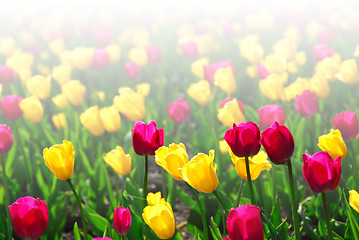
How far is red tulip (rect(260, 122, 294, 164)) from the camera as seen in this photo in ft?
4.53

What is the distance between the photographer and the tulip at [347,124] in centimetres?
199

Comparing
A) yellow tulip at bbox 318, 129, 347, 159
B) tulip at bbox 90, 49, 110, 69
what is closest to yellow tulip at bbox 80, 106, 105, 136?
yellow tulip at bbox 318, 129, 347, 159

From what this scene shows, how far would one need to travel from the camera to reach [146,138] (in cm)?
164

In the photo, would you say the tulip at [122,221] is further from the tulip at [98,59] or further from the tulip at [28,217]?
the tulip at [98,59]

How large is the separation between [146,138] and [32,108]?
54.3 inches

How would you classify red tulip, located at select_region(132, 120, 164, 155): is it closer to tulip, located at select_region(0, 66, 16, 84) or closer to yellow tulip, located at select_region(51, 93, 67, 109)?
yellow tulip, located at select_region(51, 93, 67, 109)

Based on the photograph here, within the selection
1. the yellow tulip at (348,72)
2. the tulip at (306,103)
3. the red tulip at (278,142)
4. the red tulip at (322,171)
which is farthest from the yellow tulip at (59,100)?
the red tulip at (322,171)

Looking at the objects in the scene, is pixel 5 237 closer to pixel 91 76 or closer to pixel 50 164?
pixel 50 164

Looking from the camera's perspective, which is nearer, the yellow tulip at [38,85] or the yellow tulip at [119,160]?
the yellow tulip at [119,160]

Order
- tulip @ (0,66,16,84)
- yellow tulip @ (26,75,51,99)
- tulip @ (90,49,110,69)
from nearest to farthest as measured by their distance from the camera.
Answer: yellow tulip @ (26,75,51,99) → tulip @ (0,66,16,84) → tulip @ (90,49,110,69)

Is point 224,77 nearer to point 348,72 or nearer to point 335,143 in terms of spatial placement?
point 348,72

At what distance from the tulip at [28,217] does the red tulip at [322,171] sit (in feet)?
2.44

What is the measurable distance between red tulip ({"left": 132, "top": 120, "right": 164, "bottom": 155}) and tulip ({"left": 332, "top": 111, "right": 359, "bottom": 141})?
2.41 feet

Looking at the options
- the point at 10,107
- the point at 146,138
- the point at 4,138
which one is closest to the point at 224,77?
the point at 10,107
